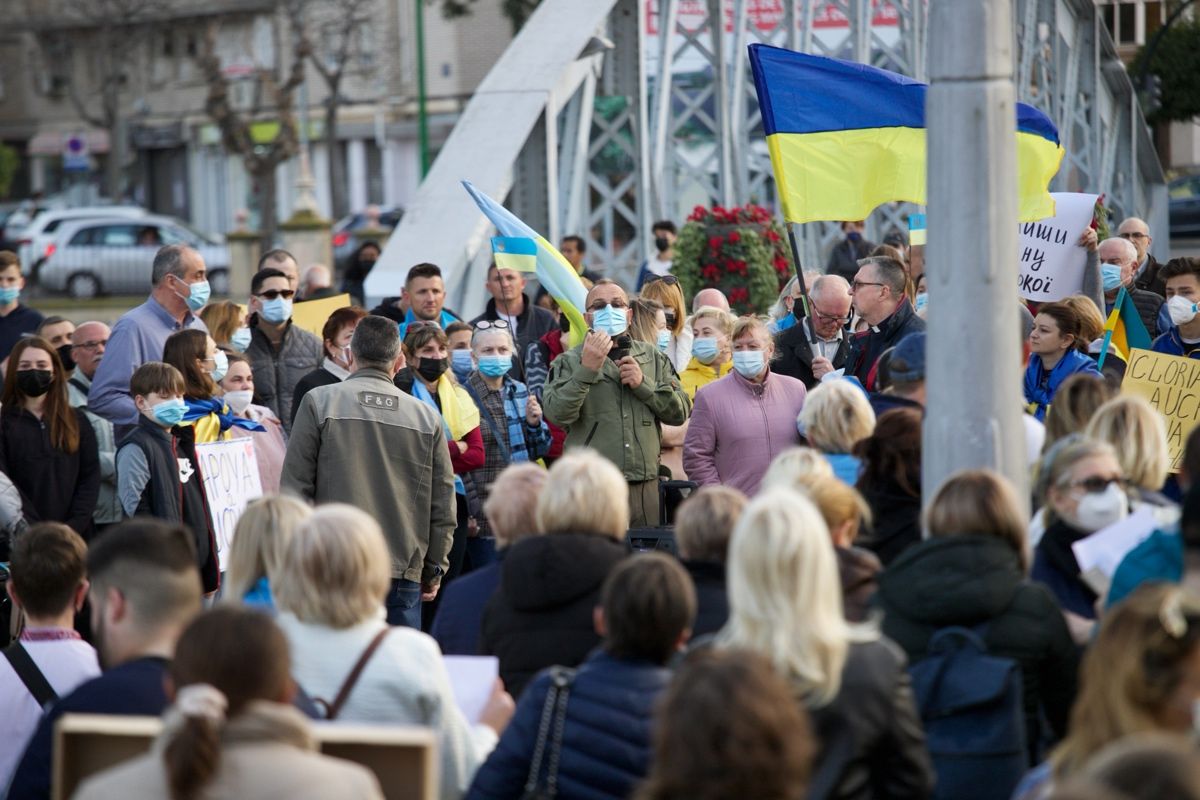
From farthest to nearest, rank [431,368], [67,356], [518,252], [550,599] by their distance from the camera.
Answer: [67,356] < [518,252] < [431,368] < [550,599]

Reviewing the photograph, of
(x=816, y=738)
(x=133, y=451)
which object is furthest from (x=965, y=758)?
(x=133, y=451)

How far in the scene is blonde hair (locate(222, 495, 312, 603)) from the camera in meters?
5.09

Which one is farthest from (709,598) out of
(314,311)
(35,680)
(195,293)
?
(314,311)

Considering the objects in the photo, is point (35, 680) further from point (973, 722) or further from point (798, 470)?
point (973, 722)

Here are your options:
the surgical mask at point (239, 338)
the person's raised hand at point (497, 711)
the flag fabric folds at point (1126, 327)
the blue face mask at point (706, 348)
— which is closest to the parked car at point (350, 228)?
the surgical mask at point (239, 338)

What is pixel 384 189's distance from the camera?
56781 mm

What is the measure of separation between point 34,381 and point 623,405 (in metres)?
2.77

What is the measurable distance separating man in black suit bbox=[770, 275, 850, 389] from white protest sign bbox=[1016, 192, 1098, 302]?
144cm

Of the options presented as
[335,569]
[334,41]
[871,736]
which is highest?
[334,41]

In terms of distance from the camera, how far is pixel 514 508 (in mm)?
5312

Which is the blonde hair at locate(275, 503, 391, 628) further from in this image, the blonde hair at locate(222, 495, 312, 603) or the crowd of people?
the blonde hair at locate(222, 495, 312, 603)

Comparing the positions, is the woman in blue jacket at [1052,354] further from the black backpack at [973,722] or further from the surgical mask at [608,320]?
the black backpack at [973,722]

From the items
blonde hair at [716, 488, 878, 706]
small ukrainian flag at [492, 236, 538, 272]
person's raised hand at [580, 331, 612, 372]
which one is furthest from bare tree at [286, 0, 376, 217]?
blonde hair at [716, 488, 878, 706]

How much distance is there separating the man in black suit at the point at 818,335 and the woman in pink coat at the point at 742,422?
0.86m
